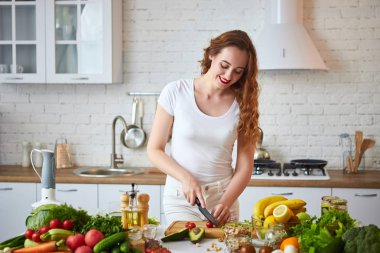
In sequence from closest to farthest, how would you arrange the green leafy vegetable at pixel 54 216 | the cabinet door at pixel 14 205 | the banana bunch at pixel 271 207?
the green leafy vegetable at pixel 54 216, the banana bunch at pixel 271 207, the cabinet door at pixel 14 205

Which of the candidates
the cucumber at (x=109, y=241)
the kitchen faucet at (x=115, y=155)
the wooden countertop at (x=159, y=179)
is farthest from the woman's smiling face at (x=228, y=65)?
the kitchen faucet at (x=115, y=155)

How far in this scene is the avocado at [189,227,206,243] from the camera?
2625mm

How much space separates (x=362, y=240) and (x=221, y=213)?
95 cm

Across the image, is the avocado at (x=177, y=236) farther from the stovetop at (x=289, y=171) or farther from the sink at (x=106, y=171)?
the sink at (x=106, y=171)

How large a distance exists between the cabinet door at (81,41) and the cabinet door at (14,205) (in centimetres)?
87

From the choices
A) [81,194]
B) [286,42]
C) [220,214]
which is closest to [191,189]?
[220,214]

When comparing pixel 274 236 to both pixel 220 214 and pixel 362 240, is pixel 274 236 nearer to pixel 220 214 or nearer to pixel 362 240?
pixel 362 240

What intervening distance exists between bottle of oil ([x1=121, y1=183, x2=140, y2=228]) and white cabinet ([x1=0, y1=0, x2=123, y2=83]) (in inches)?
86.5

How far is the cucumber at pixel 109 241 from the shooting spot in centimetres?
227

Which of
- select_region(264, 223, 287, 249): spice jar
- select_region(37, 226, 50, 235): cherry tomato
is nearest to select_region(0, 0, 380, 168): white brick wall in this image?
select_region(264, 223, 287, 249): spice jar

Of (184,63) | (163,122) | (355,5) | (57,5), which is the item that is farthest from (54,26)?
(355,5)

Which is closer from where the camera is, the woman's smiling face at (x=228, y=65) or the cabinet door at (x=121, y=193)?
the woman's smiling face at (x=228, y=65)

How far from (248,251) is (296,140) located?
2.87 meters

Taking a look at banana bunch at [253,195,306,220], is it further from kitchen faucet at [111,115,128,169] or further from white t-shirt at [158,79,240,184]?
kitchen faucet at [111,115,128,169]
